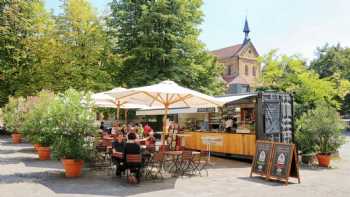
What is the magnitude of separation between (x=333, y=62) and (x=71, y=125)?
154 ft

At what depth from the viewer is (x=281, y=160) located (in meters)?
10.2

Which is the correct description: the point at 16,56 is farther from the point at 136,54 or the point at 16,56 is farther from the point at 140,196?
the point at 140,196

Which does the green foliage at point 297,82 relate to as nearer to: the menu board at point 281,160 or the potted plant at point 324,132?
the potted plant at point 324,132

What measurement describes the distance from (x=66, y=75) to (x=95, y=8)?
6237 millimetres

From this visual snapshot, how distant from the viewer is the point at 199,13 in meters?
29.6

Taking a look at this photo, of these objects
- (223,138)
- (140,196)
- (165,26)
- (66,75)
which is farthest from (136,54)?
(140,196)

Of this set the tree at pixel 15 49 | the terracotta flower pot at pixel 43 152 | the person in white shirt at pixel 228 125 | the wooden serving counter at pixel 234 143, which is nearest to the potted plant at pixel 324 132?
the wooden serving counter at pixel 234 143

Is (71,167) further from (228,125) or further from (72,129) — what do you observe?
(228,125)

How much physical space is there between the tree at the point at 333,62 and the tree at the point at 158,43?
26.1m

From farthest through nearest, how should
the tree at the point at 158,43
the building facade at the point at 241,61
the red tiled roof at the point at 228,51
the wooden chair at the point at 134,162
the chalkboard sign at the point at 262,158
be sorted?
the red tiled roof at the point at 228,51 → the building facade at the point at 241,61 → the tree at the point at 158,43 → the chalkboard sign at the point at 262,158 → the wooden chair at the point at 134,162

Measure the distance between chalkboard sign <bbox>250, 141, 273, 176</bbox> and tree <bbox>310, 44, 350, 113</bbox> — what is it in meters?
39.7

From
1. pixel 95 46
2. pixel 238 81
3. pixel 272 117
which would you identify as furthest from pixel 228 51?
pixel 272 117

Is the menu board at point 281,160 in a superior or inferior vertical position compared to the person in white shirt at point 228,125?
inferior

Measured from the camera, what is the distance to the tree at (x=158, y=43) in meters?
26.4
